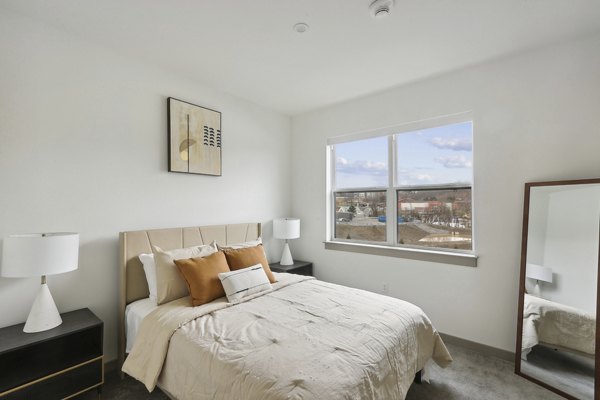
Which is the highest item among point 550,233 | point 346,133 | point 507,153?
point 346,133

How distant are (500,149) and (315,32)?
76.2 inches

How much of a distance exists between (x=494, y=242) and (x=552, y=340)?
825 mm

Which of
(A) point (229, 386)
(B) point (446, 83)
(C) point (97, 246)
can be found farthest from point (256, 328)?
(B) point (446, 83)

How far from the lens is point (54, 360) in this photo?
6.06 ft

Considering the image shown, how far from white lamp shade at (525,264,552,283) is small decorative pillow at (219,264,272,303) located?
7.17ft

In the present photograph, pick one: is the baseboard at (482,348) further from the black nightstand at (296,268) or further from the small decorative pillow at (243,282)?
the small decorative pillow at (243,282)

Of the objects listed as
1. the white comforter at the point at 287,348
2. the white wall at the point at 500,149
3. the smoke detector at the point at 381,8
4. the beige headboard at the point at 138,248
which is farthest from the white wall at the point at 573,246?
the beige headboard at the point at 138,248

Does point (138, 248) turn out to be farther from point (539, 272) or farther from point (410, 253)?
point (539, 272)

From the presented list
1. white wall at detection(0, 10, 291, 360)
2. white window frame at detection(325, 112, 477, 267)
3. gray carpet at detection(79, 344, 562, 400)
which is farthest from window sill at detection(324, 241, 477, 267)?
white wall at detection(0, 10, 291, 360)

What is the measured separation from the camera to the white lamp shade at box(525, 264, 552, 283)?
2234 millimetres

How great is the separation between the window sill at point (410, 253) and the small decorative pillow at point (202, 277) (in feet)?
5.62

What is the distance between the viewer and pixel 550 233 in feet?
7.40

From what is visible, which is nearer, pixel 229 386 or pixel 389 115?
pixel 229 386

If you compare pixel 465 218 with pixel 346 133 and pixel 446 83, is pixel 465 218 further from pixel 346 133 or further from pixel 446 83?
pixel 346 133
